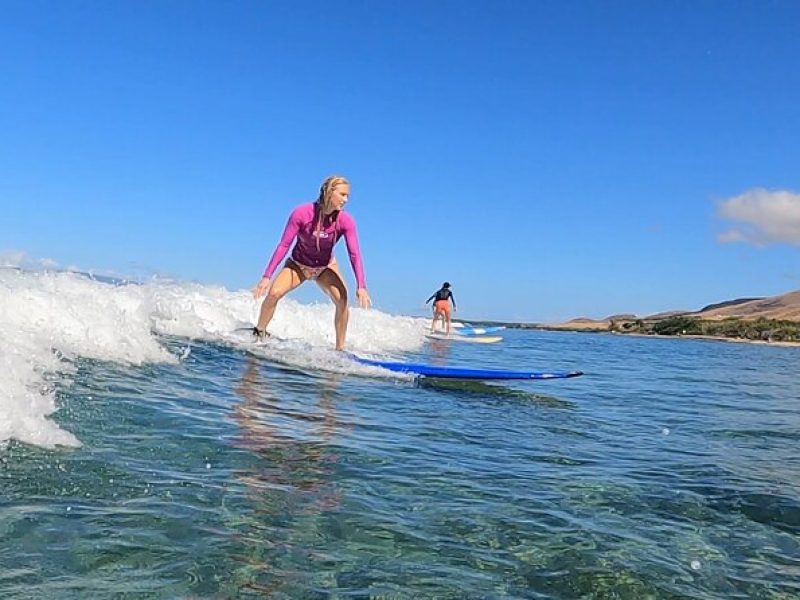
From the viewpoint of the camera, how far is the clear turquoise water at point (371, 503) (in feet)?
9.17

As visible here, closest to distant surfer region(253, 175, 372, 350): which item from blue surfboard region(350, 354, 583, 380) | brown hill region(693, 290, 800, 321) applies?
blue surfboard region(350, 354, 583, 380)

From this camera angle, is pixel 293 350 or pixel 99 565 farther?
pixel 293 350

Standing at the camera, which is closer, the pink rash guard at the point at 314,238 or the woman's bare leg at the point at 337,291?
the pink rash guard at the point at 314,238

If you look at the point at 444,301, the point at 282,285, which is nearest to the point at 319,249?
the point at 282,285

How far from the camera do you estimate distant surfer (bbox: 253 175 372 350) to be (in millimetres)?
9750

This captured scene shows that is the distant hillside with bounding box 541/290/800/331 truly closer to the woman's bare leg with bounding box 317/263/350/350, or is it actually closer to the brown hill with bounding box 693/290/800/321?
the brown hill with bounding box 693/290/800/321

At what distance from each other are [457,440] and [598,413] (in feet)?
9.81

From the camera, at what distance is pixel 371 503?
373 cm

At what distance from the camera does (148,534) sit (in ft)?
9.84

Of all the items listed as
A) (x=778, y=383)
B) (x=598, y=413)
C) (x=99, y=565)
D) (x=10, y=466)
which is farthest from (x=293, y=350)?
(x=778, y=383)

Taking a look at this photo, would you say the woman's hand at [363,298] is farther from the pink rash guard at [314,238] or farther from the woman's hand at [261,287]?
the woman's hand at [261,287]

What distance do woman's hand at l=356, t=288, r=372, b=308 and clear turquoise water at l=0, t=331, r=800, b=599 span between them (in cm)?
272

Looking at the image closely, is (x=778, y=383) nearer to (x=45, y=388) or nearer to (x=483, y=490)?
(x=483, y=490)

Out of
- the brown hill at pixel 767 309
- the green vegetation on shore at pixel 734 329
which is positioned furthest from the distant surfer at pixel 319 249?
the brown hill at pixel 767 309
